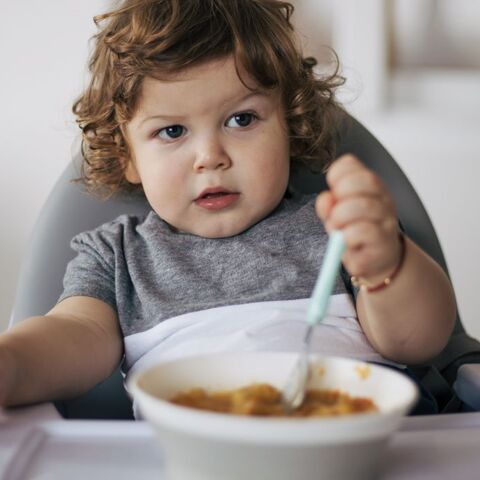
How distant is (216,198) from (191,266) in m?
0.08

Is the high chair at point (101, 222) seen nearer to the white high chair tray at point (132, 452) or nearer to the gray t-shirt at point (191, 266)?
the gray t-shirt at point (191, 266)

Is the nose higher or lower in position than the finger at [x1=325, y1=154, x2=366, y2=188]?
lower

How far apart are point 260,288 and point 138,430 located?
1.03ft

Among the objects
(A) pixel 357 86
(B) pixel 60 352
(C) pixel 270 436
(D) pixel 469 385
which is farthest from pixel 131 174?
(A) pixel 357 86

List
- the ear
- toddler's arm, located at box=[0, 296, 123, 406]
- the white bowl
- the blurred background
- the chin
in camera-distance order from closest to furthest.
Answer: the white bowl, toddler's arm, located at box=[0, 296, 123, 406], the chin, the ear, the blurred background

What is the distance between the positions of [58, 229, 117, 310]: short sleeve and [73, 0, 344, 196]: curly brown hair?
0.12 meters

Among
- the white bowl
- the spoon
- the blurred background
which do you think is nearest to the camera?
the white bowl

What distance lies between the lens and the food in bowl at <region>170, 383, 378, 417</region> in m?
0.55

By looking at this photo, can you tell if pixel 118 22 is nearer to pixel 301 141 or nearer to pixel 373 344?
pixel 301 141

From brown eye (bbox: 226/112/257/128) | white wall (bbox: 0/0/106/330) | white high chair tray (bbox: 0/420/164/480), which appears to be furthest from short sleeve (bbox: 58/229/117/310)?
white wall (bbox: 0/0/106/330)

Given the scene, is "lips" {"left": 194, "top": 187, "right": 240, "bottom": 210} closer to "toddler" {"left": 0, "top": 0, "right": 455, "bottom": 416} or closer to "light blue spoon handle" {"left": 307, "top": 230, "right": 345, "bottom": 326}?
"toddler" {"left": 0, "top": 0, "right": 455, "bottom": 416}

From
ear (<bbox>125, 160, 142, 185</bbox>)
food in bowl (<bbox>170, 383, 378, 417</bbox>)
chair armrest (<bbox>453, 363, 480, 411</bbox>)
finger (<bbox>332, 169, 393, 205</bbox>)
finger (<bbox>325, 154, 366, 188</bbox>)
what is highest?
finger (<bbox>325, 154, 366, 188</bbox>)

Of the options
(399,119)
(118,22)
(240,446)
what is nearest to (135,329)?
(118,22)

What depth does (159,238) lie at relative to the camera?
3.41 feet
